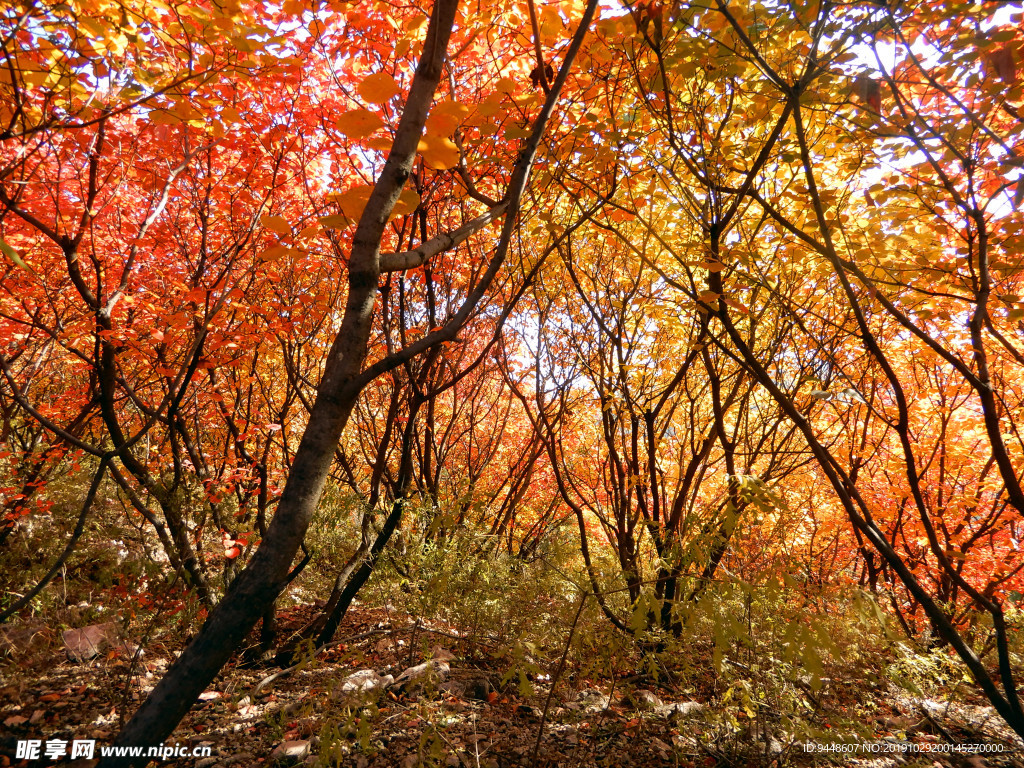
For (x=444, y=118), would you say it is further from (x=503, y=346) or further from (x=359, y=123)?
(x=503, y=346)

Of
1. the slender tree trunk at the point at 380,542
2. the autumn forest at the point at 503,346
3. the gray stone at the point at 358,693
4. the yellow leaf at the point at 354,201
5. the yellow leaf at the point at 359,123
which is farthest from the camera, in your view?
the slender tree trunk at the point at 380,542

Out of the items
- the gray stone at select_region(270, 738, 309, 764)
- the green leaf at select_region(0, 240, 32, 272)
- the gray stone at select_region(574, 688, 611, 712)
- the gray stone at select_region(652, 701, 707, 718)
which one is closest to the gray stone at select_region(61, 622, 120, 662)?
the gray stone at select_region(270, 738, 309, 764)

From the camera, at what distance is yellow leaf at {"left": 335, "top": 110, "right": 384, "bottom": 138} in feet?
4.42

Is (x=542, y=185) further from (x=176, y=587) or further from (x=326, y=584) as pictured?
(x=176, y=587)

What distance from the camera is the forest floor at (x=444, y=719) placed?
243 centimetres

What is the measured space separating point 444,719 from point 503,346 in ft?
8.37

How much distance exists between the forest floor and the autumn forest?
29 millimetres

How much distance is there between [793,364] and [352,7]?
4.61 m

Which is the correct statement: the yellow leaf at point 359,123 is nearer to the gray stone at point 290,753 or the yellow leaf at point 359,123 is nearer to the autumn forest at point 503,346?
the autumn forest at point 503,346

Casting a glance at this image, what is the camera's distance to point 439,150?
1.47 m

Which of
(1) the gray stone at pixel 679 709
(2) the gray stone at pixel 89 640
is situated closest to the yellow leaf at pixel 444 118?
(1) the gray stone at pixel 679 709

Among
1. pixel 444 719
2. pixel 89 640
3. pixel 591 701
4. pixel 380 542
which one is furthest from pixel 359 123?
pixel 89 640

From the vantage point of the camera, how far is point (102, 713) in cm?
312

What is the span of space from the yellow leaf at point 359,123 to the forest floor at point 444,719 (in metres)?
1.99
